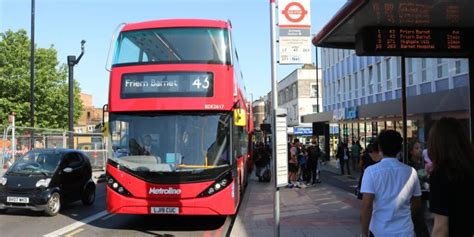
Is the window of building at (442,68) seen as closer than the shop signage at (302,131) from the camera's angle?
Yes

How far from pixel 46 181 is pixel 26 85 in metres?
30.2

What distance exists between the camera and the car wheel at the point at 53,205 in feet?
38.4

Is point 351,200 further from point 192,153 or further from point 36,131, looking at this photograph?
point 36,131

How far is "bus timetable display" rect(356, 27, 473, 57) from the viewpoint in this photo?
895 cm

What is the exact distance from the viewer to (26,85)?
39.4 metres

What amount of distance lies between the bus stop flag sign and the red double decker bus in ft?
10.3

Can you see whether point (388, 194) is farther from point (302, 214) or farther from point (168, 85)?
point (302, 214)

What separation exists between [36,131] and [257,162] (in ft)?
32.3

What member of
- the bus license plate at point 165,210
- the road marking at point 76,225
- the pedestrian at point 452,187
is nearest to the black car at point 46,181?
the road marking at point 76,225

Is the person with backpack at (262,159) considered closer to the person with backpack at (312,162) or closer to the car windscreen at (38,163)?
the person with backpack at (312,162)

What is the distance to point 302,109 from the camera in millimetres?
68938

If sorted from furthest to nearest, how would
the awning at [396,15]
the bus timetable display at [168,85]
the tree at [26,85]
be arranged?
the tree at [26,85] < the bus timetable display at [168,85] < the awning at [396,15]

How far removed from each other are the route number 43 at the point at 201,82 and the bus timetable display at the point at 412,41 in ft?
9.53

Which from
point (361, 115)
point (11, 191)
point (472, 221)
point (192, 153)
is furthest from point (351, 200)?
point (361, 115)
